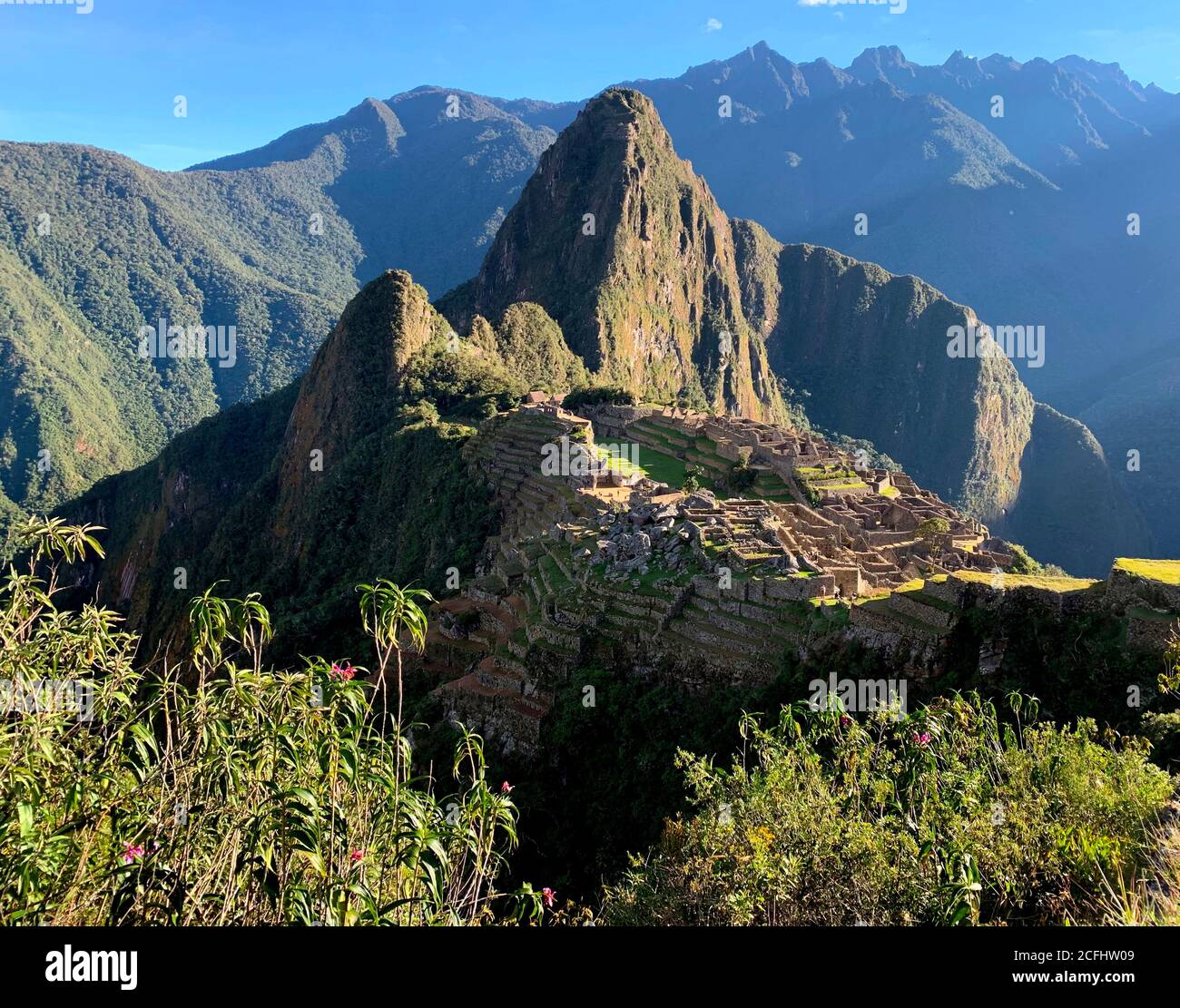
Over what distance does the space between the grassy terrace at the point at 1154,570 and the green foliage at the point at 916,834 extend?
16.8 ft

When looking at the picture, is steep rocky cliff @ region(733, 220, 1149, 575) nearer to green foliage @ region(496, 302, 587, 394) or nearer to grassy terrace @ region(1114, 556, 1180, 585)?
green foliage @ region(496, 302, 587, 394)

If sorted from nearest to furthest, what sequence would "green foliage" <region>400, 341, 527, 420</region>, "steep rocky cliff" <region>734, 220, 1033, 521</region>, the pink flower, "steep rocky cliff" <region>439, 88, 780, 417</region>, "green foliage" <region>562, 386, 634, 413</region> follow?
the pink flower → "green foliage" <region>562, 386, 634, 413</region> → "green foliage" <region>400, 341, 527, 420</region> → "steep rocky cliff" <region>439, 88, 780, 417</region> → "steep rocky cliff" <region>734, 220, 1033, 521</region>

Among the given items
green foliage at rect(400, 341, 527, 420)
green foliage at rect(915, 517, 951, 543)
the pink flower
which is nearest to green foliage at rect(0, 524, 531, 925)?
the pink flower

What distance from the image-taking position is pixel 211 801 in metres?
7.29

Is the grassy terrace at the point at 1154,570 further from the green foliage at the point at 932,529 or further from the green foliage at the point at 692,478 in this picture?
the green foliage at the point at 692,478

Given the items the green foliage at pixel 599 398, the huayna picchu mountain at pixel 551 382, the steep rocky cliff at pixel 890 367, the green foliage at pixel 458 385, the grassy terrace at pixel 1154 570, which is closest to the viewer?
the grassy terrace at pixel 1154 570

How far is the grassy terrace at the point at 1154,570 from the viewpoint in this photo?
15.4 meters


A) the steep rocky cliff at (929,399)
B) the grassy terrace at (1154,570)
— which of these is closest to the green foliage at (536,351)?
the grassy terrace at (1154,570)

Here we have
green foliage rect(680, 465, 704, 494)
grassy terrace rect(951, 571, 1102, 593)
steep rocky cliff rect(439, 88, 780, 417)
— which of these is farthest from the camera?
steep rocky cliff rect(439, 88, 780, 417)

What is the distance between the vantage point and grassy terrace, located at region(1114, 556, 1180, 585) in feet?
50.5

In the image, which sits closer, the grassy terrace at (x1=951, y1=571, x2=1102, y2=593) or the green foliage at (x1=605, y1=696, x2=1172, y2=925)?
the green foliage at (x1=605, y1=696, x2=1172, y2=925)

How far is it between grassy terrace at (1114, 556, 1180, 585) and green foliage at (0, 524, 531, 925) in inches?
499

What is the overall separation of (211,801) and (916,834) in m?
7.34

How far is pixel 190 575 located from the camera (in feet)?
251
